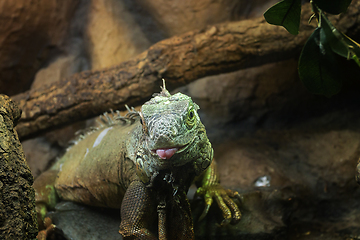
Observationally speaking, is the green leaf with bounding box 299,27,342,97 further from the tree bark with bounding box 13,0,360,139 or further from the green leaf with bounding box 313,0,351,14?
the tree bark with bounding box 13,0,360,139

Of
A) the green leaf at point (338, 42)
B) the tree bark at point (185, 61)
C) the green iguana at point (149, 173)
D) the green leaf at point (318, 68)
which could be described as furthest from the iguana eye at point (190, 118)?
the tree bark at point (185, 61)

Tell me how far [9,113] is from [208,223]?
189 centimetres

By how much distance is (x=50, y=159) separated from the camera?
16.8 feet

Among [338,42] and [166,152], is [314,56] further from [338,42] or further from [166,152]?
[166,152]

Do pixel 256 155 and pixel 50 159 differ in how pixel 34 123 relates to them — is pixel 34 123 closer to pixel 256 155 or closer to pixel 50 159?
pixel 50 159

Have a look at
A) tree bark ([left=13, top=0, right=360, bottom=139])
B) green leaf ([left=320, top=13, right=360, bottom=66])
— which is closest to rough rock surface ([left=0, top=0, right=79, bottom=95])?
tree bark ([left=13, top=0, right=360, bottom=139])

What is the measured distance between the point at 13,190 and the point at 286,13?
2.13 meters

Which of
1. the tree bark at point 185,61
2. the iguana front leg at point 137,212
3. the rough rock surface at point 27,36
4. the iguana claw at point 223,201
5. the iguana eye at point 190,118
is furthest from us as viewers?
the rough rock surface at point 27,36

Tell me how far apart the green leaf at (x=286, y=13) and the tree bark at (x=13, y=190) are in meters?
1.94

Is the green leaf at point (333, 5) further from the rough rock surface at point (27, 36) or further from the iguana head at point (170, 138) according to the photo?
the rough rock surface at point (27, 36)

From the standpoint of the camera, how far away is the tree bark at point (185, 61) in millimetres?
3762

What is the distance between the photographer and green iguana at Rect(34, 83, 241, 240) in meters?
1.84

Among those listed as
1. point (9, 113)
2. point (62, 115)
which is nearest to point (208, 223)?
point (9, 113)

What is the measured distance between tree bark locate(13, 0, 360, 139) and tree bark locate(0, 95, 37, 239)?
205 centimetres
